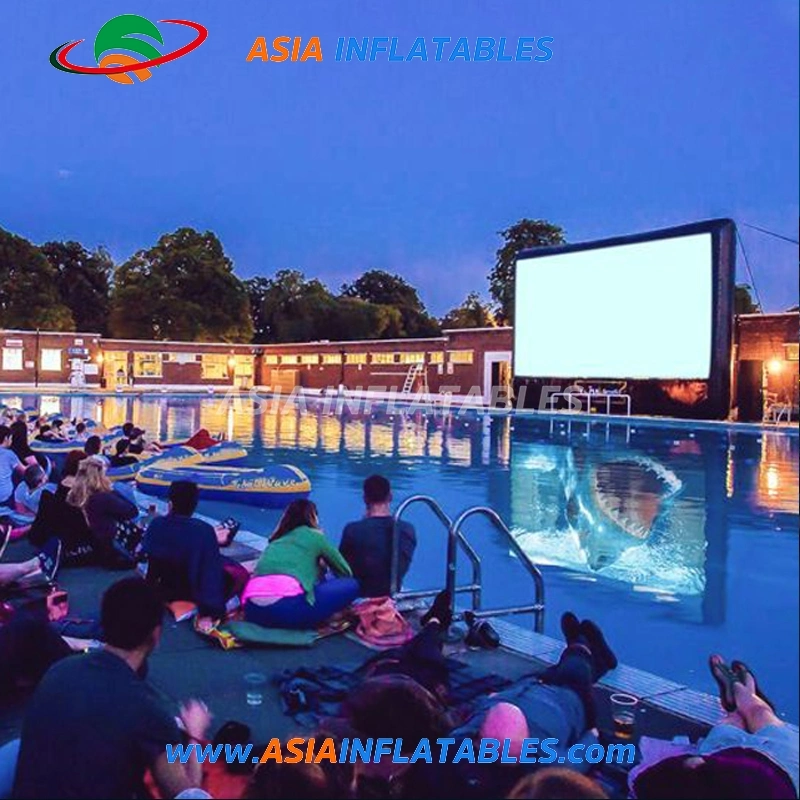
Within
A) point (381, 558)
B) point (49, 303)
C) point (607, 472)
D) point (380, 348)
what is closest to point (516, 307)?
point (607, 472)

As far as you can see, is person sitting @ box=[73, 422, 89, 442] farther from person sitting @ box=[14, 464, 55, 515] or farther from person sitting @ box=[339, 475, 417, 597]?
person sitting @ box=[339, 475, 417, 597]

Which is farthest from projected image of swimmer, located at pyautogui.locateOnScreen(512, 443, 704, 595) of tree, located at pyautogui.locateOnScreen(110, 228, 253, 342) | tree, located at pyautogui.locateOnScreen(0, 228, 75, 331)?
tree, located at pyautogui.locateOnScreen(0, 228, 75, 331)

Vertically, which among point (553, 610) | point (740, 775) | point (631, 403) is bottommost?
point (553, 610)

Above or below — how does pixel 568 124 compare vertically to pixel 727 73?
above

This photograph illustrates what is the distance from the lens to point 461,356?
40.3 m

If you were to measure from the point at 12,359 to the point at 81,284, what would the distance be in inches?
528

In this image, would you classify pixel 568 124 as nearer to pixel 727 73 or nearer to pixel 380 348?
pixel 727 73

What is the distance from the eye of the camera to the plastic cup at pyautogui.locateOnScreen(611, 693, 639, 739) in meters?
3.67

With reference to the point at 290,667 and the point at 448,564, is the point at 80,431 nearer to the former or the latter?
the point at 448,564

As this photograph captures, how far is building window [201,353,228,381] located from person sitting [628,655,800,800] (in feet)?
169

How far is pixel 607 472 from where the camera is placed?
50.9 feet

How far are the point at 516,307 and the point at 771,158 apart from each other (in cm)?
2553

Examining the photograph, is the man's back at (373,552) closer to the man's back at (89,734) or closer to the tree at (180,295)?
the man's back at (89,734)

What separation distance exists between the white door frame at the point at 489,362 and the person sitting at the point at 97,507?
1258 inches
